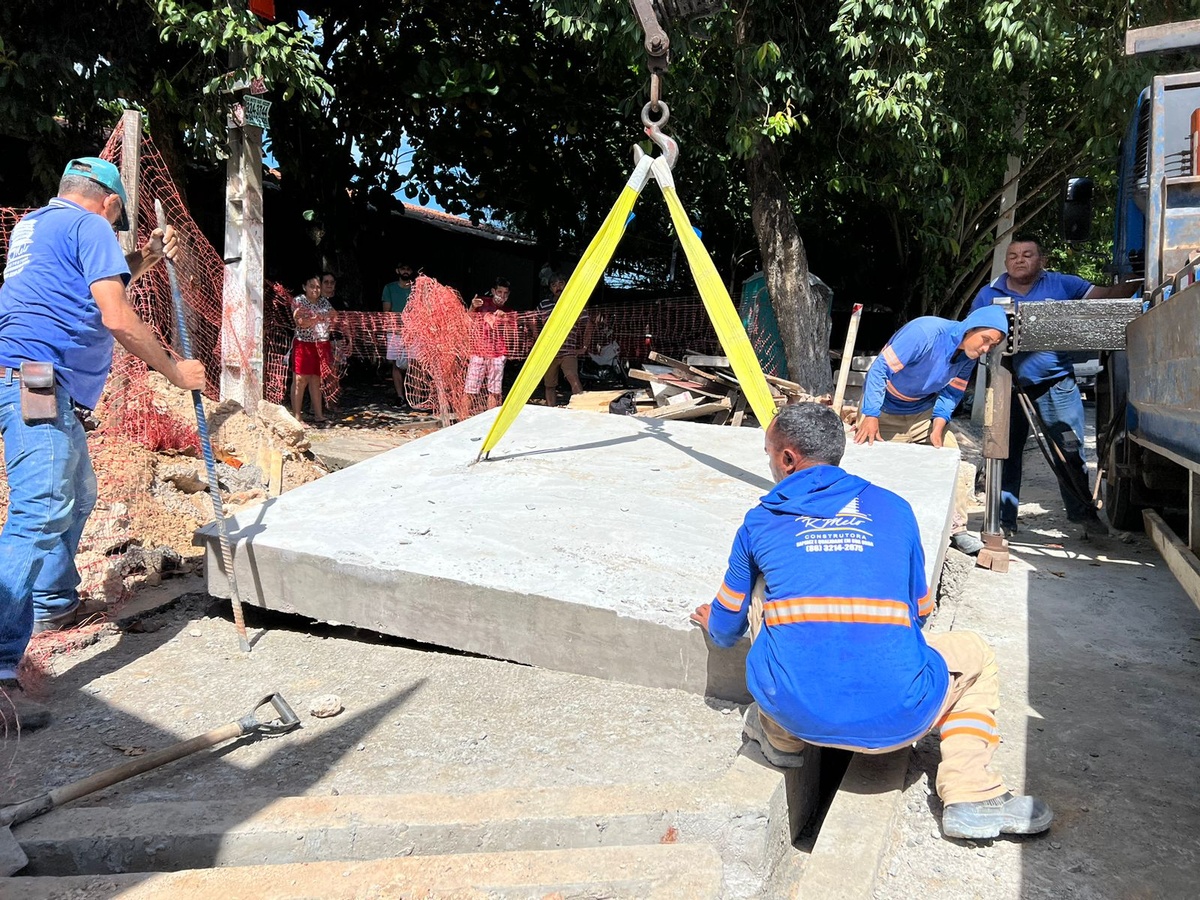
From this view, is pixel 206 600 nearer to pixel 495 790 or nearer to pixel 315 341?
pixel 495 790

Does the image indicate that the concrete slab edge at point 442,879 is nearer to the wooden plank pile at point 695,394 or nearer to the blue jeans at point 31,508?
the blue jeans at point 31,508

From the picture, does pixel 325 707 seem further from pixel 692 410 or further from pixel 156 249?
pixel 692 410

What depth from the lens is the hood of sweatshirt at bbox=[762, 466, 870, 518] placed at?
Result: 2.43 m

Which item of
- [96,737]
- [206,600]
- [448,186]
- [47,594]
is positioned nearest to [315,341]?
[448,186]

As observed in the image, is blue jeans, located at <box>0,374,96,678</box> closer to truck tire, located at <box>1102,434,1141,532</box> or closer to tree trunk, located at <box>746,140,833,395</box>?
truck tire, located at <box>1102,434,1141,532</box>

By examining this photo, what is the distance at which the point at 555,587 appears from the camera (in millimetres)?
3293

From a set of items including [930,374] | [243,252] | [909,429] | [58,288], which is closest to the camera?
[58,288]

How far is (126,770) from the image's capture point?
2506 millimetres

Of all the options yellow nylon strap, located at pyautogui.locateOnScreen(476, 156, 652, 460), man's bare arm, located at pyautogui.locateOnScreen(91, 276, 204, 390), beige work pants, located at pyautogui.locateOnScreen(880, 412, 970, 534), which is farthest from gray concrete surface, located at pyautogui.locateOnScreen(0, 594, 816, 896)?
beige work pants, located at pyautogui.locateOnScreen(880, 412, 970, 534)

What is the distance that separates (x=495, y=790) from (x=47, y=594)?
1975 millimetres

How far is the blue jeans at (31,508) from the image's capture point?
3000 millimetres

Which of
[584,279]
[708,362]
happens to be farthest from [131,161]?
[708,362]

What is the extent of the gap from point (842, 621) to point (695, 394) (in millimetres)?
6932

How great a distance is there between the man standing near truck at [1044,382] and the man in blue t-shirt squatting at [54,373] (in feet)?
14.6
